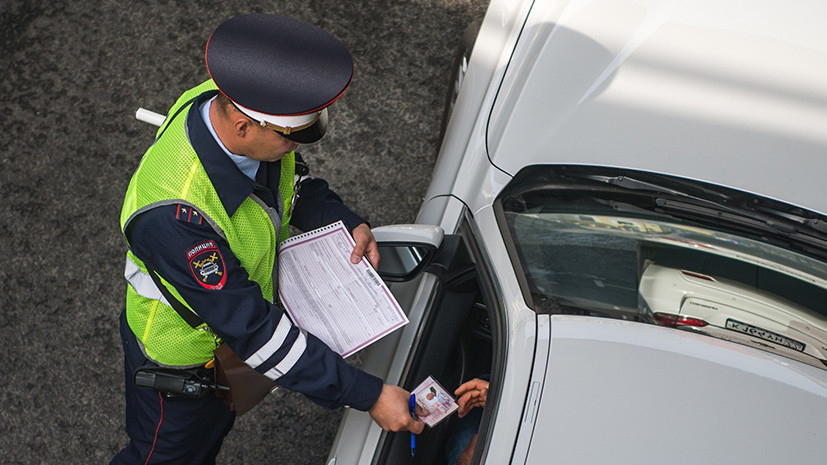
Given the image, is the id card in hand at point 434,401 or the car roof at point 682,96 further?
the car roof at point 682,96

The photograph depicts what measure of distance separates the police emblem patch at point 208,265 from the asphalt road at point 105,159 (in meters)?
1.38

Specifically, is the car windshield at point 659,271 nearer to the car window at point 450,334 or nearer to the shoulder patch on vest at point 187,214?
the car window at point 450,334

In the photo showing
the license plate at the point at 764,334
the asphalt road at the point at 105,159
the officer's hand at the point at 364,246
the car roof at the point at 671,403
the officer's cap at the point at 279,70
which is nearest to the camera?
the car roof at the point at 671,403

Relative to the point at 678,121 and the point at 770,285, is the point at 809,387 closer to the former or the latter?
the point at 770,285

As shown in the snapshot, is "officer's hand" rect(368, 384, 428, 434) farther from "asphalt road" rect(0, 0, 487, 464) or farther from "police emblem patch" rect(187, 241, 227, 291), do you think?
"asphalt road" rect(0, 0, 487, 464)

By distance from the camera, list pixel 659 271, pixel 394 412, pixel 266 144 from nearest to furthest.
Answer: pixel 266 144 → pixel 394 412 → pixel 659 271

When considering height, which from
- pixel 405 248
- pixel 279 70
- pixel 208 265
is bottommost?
pixel 405 248

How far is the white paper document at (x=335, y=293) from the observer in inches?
66.5

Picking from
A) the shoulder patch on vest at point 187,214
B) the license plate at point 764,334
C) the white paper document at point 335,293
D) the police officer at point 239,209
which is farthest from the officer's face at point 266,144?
the license plate at point 764,334

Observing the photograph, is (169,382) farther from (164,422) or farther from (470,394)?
(470,394)

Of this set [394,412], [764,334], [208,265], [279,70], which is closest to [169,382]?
[208,265]

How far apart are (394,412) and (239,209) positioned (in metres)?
0.62

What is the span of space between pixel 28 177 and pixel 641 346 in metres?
2.90

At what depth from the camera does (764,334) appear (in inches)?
61.7
